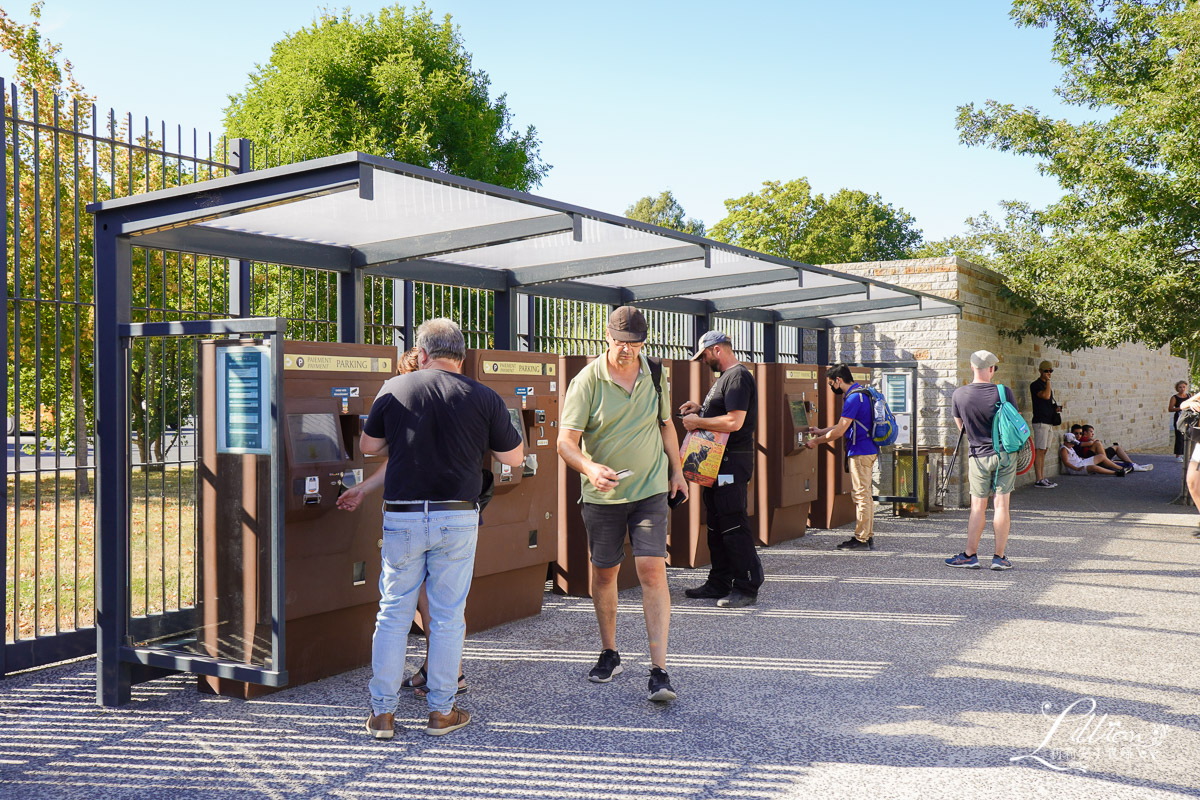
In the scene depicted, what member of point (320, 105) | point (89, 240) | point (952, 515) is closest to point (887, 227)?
point (320, 105)

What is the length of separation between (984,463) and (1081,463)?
10100mm

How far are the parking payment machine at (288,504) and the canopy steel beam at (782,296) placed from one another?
5.12 m

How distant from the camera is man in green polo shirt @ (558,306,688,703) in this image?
446 centimetres

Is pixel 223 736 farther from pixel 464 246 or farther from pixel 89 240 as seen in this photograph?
pixel 89 240

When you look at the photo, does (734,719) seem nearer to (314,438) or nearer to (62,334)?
(314,438)

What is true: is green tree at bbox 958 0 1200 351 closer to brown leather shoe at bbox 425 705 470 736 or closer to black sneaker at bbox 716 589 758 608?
black sneaker at bbox 716 589 758 608

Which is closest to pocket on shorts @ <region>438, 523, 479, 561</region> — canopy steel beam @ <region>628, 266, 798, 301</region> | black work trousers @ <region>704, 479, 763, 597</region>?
black work trousers @ <region>704, 479, 763, 597</region>

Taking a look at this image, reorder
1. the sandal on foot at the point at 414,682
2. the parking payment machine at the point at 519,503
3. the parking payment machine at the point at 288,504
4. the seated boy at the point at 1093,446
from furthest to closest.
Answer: the seated boy at the point at 1093,446
the parking payment machine at the point at 519,503
the sandal on foot at the point at 414,682
the parking payment machine at the point at 288,504

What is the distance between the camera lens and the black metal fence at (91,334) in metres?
4.95

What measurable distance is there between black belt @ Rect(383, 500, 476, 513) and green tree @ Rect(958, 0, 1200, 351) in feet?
32.9

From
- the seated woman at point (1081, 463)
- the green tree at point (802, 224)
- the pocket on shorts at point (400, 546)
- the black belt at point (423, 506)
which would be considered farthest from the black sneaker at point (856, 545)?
the green tree at point (802, 224)

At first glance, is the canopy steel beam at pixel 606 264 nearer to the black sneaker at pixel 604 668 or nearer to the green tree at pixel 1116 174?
the black sneaker at pixel 604 668

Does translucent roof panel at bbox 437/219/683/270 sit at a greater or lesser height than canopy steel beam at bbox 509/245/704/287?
greater

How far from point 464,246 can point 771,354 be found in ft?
20.4
